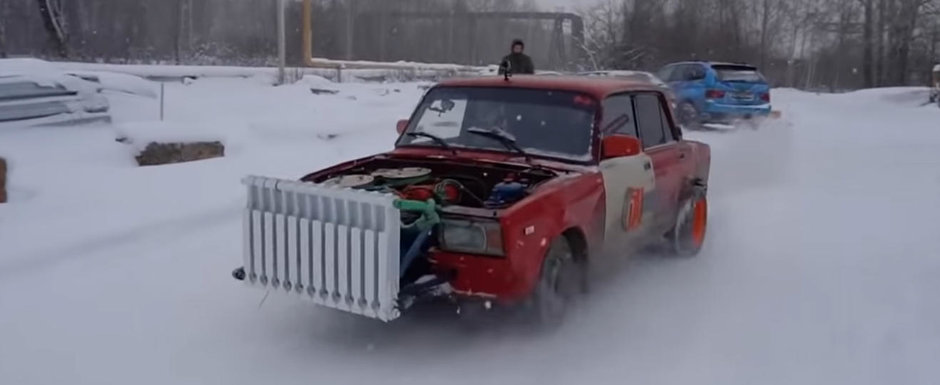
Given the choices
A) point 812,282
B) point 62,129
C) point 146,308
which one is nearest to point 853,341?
point 812,282

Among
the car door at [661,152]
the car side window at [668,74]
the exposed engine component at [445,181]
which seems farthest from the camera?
the car side window at [668,74]

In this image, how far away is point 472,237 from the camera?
15.2 ft

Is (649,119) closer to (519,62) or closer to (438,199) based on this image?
(438,199)

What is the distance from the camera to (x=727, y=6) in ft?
141

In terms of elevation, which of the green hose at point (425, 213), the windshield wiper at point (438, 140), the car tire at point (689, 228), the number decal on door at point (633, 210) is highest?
the windshield wiper at point (438, 140)

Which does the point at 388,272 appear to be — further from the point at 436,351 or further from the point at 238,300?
the point at 238,300

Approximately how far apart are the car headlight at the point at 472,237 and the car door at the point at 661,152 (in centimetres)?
201

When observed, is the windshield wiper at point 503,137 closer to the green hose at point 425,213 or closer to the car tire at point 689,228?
the green hose at point 425,213

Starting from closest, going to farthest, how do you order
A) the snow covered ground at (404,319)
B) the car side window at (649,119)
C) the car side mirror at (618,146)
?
the snow covered ground at (404,319) < the car side mirror at (618,146) < the car side window at (649,119)

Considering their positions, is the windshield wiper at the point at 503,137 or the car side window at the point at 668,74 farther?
the car side window at the point at 668,74

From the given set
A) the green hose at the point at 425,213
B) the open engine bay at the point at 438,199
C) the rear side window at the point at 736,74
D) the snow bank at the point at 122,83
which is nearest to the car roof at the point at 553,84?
the open engine bay at the point at 438,199

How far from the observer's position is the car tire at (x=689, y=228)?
280 inches

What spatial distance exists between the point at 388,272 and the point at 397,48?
5288 centimetres

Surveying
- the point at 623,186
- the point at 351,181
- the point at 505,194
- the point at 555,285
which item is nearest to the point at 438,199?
the point at 505,194
